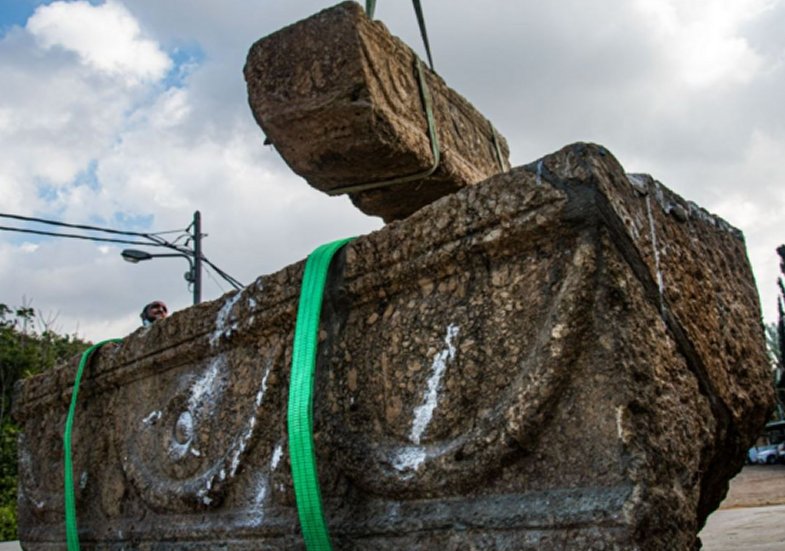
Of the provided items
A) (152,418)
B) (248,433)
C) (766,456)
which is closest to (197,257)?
(152,418)

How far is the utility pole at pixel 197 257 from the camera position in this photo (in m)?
8.48

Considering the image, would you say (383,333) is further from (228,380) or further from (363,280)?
(228,380)

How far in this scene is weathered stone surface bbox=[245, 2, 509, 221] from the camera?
198 cm

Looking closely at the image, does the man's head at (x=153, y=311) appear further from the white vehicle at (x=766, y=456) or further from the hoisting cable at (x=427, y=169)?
the white vehicle at (x=766, y=456)

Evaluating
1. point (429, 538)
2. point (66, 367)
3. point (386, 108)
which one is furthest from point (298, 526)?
point (66, 367)

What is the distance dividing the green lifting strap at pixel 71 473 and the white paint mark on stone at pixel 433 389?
127 cm

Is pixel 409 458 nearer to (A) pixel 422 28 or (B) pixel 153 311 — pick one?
(A) pixel 422 28

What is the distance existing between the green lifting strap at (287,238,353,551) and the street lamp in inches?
271

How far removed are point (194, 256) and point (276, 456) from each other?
7324 mm

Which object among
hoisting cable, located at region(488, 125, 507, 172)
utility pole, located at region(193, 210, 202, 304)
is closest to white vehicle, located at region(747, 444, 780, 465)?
utility pole, located at region(193, 210, 202, 304)

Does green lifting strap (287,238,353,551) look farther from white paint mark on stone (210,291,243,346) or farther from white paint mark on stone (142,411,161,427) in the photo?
white paint mark on stone (142,411,161,427)

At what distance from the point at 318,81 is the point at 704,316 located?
1.09 metres

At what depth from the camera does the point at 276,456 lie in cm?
170

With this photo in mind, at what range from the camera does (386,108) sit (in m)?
2.01
